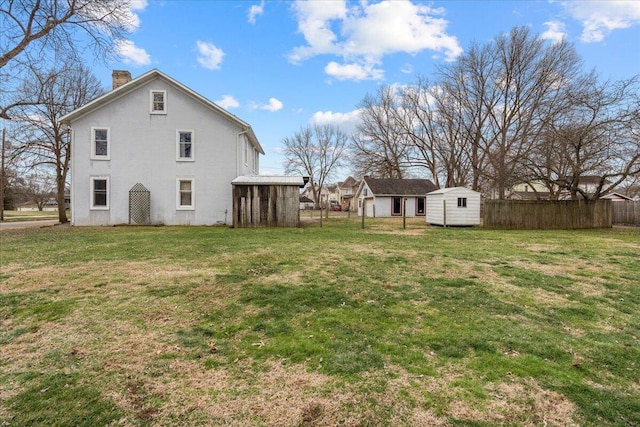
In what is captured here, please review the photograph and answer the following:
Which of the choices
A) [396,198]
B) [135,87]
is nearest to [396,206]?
[396,198]

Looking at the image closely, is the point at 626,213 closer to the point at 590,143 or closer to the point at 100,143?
the point at 590,143

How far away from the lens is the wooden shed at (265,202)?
17.0 meters

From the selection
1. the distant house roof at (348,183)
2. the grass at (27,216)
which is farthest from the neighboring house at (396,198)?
the distant house roof at (348,183)

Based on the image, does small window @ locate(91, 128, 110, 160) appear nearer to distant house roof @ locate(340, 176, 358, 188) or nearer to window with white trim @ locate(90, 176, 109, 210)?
window with white trim @ locate(90, 176, 109, 210)

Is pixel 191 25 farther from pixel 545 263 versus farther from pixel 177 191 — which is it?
pixel 545 263

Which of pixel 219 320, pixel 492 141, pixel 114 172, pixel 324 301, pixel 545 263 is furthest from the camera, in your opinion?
pixel 492 141

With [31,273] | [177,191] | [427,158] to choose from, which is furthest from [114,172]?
[427,158]

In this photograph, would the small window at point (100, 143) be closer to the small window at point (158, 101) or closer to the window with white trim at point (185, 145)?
the small window at point (158, 101)

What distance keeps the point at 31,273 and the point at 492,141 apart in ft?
104

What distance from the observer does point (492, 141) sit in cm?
2989

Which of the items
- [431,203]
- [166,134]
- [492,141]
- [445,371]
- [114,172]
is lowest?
[445,371]

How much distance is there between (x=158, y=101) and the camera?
58.7 feet

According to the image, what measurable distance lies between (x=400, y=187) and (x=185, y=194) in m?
23.7

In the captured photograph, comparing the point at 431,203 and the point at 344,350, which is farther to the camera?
the point at 431,203
